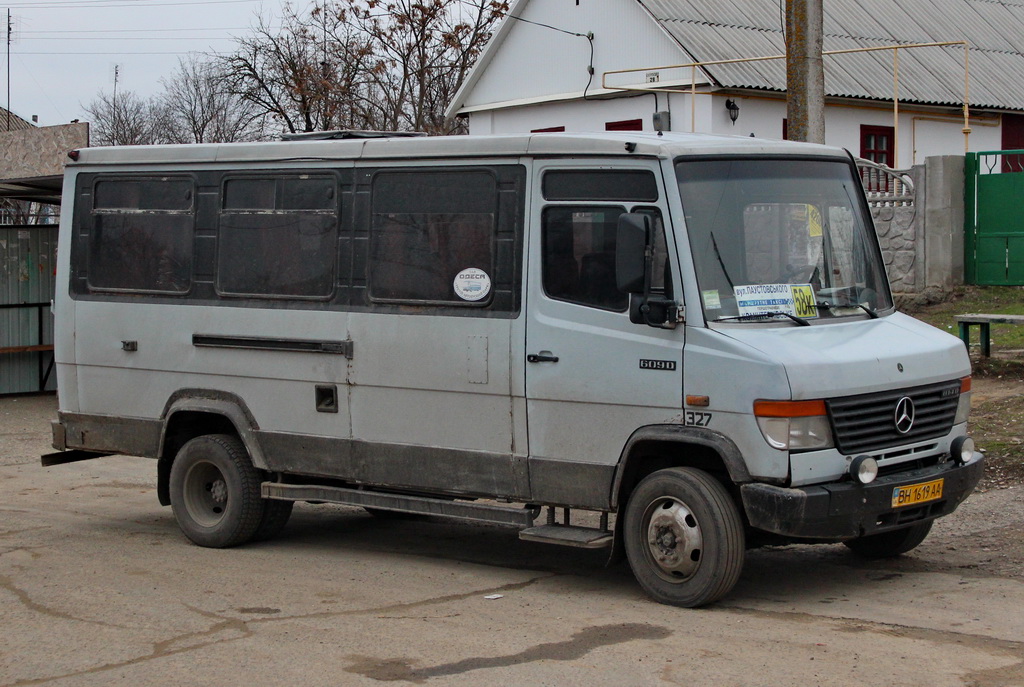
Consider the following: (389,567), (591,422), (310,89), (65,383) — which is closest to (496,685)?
(591,422)

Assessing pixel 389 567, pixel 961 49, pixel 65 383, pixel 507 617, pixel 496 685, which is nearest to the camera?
pixel 496 685

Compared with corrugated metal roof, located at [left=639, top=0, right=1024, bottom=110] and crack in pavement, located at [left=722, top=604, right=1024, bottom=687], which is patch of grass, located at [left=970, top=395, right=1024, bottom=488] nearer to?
crack in pavement, located at [left=722, top=604, right=1024, bottom=687]

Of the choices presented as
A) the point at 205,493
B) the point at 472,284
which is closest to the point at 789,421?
the point at 472,284

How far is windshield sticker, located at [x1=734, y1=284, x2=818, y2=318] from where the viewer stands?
7246 mm

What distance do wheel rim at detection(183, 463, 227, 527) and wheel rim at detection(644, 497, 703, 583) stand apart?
347 cm

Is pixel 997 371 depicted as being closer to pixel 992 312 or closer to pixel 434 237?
pixel 992 312

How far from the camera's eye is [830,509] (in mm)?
6855

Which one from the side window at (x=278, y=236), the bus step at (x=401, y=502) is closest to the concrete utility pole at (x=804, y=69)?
the side window at (x=278, y=236)

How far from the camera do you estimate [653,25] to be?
24984 mm

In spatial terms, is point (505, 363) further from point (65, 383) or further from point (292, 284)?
point (65, 383)

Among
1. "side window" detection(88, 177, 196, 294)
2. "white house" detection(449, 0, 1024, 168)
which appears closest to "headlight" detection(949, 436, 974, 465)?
"side window" detection(88, 177, 196, 294)

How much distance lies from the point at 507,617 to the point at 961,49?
973 inches

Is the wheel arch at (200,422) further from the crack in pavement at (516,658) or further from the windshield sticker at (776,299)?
the windshield sticker at (776,299)

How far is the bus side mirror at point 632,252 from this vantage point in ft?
23.5
